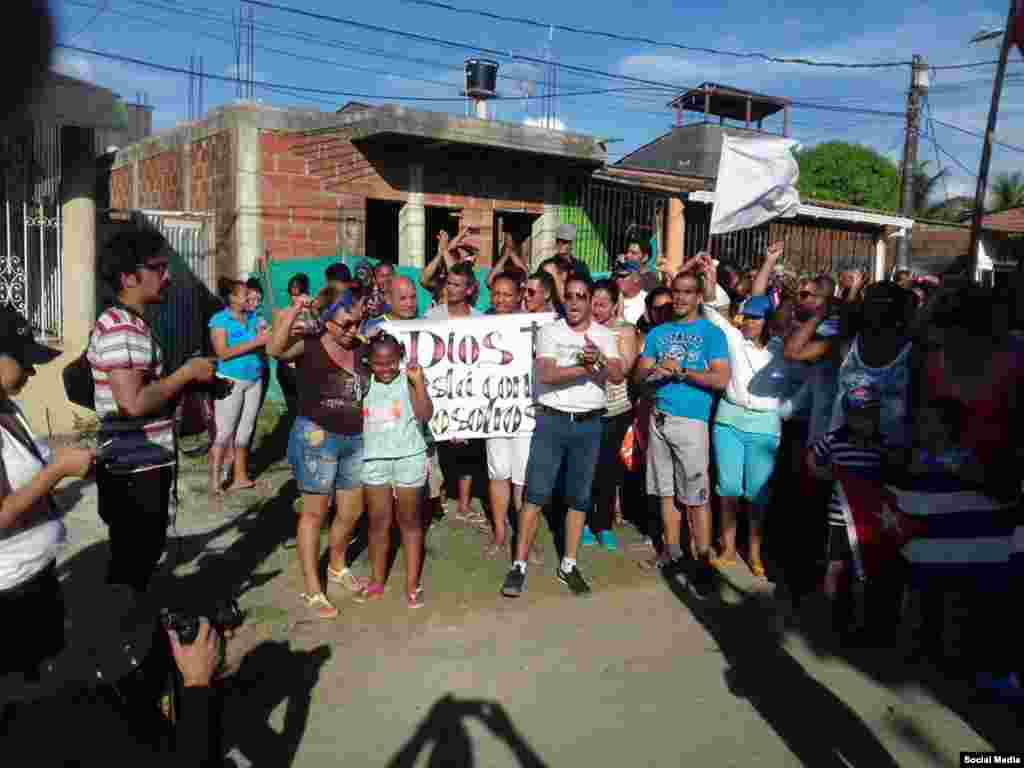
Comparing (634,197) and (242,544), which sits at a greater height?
(634,197)

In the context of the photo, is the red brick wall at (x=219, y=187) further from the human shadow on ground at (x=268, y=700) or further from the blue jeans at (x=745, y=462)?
the human shadow on ground at (x=268, y=700)

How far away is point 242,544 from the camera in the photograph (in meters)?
6.16

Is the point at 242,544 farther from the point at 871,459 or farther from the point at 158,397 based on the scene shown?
the point at 871,459

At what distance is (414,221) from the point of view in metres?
11.9

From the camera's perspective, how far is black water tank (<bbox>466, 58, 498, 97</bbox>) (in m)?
13.7

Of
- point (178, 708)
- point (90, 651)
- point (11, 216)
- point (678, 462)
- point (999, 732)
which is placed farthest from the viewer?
point (11, 216)

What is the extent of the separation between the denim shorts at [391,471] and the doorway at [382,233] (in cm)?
900

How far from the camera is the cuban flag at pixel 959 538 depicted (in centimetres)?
402

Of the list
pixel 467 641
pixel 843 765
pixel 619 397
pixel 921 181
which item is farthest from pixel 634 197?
pixel 921 181

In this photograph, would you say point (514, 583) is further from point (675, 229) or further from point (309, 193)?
point (675, 229)

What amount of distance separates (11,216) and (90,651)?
725 cm

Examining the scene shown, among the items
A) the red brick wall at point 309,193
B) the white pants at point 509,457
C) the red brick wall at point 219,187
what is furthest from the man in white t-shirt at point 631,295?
the red brick wall at point 219,187

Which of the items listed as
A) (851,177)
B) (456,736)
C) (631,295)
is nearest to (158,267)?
(456,736)

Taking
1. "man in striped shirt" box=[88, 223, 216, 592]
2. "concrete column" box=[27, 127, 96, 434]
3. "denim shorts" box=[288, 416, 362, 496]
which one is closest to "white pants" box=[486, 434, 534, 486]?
"denim shorts" box=[288, 416, 362, 496]
